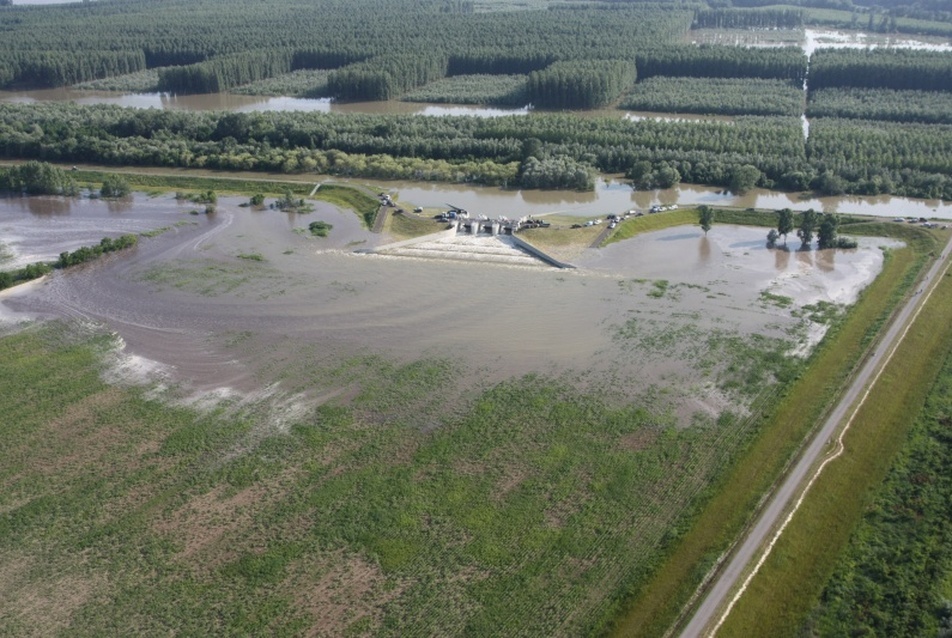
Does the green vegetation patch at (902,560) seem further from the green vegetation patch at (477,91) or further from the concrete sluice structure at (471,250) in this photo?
the green vegetation patch at (477,91)

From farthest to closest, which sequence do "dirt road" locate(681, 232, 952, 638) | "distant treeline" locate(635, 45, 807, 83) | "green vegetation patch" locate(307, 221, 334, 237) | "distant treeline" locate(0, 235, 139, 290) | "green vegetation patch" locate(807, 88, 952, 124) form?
"distant treeline" locate(635, 45, 807, 83), "green vegetation patch" locate(807, 88, 952, 124), "green vegetation patch" locate(307, 221, 334, 237), "distant treeline" locate(0, 235, 139, 290), "dirt road" locate(681, 232, 952, 638)

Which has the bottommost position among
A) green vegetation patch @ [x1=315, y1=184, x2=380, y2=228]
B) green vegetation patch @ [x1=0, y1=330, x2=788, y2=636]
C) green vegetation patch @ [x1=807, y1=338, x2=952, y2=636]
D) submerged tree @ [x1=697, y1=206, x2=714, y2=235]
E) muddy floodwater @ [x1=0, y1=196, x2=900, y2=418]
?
green vegetation patch @ [x1=807, y1=338, x2=952, y2=636]

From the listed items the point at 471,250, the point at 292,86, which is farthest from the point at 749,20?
the point at 471,250

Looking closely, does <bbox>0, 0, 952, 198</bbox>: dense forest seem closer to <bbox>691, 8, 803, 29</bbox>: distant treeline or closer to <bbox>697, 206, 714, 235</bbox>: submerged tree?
<bbox>691, 8, 803, 29</bbox>: distant treeline

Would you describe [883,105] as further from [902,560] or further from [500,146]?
[902,560]

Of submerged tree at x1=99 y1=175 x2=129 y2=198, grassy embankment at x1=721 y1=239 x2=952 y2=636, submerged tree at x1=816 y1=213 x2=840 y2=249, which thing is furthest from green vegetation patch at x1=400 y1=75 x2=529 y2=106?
grassy embankment at x1=721 y1=239 x2=952 y2=636

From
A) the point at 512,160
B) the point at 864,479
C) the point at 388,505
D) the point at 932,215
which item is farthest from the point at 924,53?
the point at 388,505
